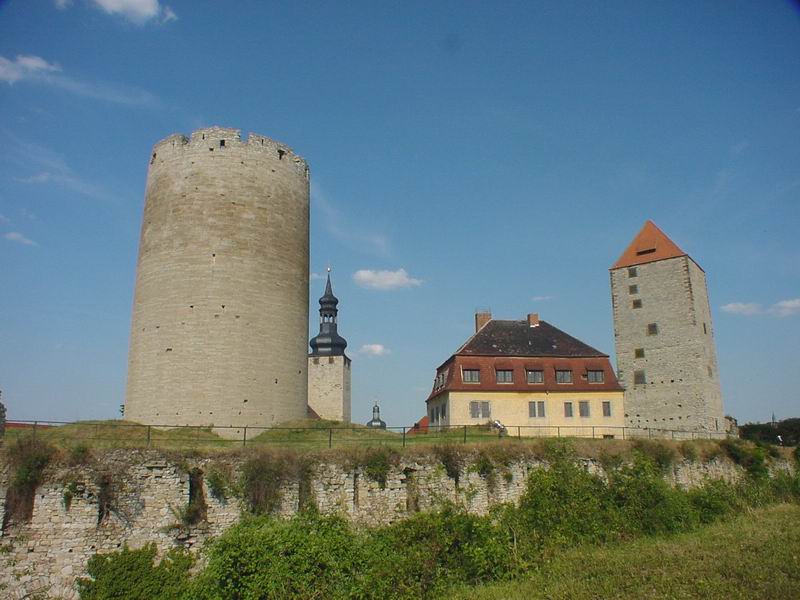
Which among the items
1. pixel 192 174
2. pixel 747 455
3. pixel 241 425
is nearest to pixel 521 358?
pixel 747 455

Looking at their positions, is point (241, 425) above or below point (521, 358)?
below

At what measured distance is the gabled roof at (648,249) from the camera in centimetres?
4388

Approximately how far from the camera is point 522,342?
3559cm

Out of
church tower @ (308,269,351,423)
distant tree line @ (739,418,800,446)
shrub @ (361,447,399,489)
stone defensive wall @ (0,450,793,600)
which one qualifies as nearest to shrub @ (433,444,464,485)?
stone defensive wall @ (0,450,793,600)

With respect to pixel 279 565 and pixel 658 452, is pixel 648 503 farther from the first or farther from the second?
pixel 279 565

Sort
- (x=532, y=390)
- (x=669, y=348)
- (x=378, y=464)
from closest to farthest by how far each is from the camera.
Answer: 1. (x=378, y=464)
2. (x=532, y=390)
3. (x=669, y=348)

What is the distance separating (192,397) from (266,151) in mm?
9810

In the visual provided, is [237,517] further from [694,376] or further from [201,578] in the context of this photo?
[694,376]

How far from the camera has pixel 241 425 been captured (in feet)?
76.8

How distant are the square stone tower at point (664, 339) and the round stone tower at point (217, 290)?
25606 millimetres

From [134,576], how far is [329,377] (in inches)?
1890

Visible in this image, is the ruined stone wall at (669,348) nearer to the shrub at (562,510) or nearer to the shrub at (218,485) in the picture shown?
the shrub at (562,510)

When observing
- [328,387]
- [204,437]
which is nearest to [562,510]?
[204,437]

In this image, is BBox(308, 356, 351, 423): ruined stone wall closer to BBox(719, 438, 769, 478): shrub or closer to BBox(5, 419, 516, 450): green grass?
BBox(5, 419, 516, 450): green grass
